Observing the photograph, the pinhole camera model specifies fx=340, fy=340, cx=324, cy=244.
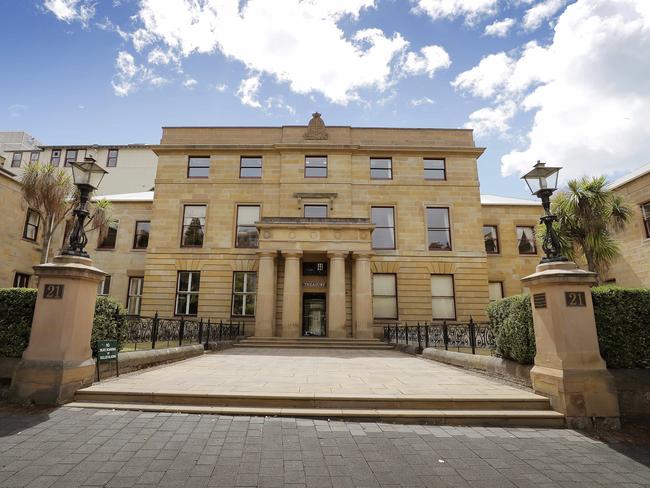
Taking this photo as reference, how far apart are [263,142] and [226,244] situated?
7.58 m

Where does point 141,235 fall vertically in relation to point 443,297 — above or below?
above

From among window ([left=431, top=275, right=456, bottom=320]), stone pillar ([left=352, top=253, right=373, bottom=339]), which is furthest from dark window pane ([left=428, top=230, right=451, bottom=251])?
stone pillar ([left=352, top=253, right=373, bottom=339])

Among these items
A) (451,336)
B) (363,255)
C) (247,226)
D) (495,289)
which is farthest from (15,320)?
(495,289)

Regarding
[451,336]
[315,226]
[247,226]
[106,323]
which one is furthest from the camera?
[247,226]

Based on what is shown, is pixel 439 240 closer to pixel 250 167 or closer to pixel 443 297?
pixel 443 297

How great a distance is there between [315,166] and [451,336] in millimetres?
13857

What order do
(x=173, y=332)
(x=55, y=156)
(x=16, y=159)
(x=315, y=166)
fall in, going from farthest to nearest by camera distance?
1. (x=16, y=159)
2. (x=55, y=156)
3. (x=315, y=166)
4. (x=173, y=332)

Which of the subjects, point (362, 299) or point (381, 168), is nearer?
point (362, 299)

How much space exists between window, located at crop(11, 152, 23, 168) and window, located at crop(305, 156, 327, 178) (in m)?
39.7

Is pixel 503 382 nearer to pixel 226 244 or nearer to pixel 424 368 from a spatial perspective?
pixel 424 368

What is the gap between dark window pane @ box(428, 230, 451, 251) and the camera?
2177 centimetres

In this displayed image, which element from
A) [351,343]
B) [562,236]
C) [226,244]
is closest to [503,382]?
[351,343]

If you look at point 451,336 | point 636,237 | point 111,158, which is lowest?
point 451,336

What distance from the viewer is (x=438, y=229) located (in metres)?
22.1
